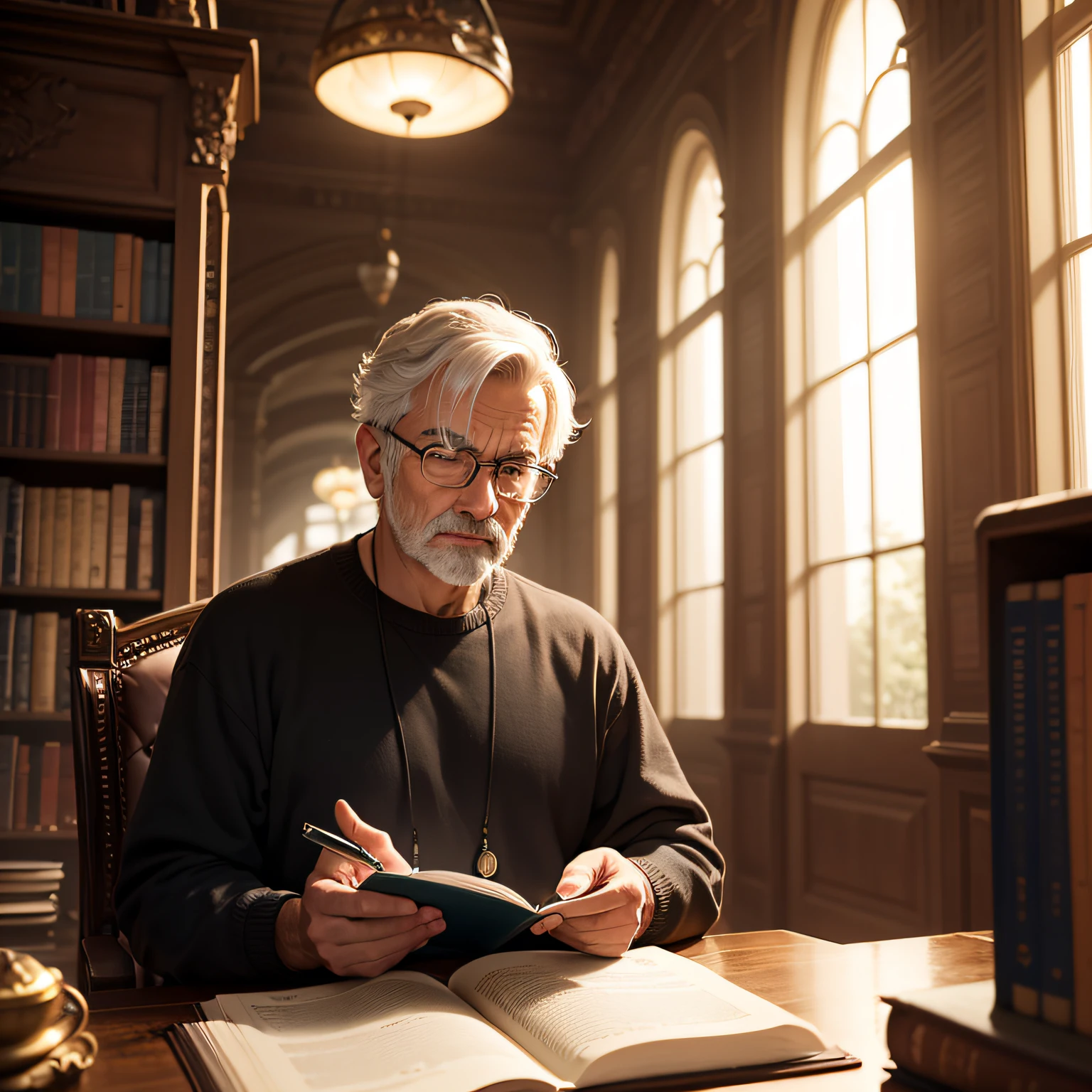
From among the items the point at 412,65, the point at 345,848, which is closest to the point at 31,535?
the point at 412,65

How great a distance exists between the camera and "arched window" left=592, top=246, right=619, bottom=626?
6816mm

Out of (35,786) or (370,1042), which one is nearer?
(370,1042)

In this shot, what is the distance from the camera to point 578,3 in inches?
238

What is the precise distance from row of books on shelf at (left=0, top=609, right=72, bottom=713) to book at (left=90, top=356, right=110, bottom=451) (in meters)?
0.59

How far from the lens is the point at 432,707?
1.59m

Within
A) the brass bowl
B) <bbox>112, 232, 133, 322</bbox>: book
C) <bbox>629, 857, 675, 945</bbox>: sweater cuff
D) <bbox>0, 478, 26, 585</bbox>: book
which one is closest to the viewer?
the brass bowl

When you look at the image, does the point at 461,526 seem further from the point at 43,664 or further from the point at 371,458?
the point at 43,664

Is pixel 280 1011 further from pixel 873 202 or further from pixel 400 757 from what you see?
pixel 873 202

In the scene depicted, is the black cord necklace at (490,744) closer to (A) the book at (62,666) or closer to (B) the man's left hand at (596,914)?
(B) the man's left hand at (596,914)

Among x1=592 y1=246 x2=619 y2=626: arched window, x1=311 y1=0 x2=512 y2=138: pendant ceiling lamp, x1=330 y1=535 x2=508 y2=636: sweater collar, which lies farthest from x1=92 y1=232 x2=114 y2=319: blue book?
x1=592 y1=246 x2=619 y2=626: arched window

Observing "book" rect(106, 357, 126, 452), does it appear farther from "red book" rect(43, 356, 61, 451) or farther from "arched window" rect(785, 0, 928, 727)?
"arched window" rect(785, 0, 928, 727)

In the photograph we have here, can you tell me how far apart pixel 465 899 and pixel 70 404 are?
122 inches

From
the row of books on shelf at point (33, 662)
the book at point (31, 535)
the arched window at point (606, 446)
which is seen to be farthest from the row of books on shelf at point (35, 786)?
the arched window at point (606, 446)

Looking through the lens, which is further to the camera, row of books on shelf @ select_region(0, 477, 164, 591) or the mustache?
row of books on shelf @ select_region(0, 477, 164, 591)
